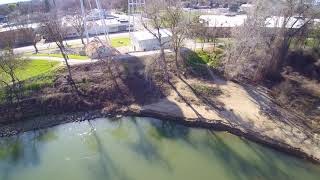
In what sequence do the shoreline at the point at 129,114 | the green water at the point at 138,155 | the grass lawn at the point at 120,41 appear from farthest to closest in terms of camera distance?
the grass lawn at the point at 120,41, the shoreline at the point at 129,114, the green water at the point at 138,155

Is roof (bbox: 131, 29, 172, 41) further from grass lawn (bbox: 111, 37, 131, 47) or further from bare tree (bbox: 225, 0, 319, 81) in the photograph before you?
bare tree (bbox: 225, 0, 319, 81)

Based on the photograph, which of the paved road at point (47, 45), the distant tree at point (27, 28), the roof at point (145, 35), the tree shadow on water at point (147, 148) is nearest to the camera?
the tree shadow on water at point (147, 148)

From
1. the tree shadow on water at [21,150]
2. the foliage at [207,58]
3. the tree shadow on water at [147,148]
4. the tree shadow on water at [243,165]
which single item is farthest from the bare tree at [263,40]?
the tree shadow on water at [21,150]

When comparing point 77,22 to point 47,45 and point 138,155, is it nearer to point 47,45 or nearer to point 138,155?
point 47,45

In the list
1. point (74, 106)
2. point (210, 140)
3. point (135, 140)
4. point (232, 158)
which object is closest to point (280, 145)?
point (232, 158)

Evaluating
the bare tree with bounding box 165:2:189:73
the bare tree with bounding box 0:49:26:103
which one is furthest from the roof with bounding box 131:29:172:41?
the bare tree with bounding box 0:49:26:103

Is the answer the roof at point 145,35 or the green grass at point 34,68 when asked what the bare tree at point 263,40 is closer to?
the roof at point 145,35
